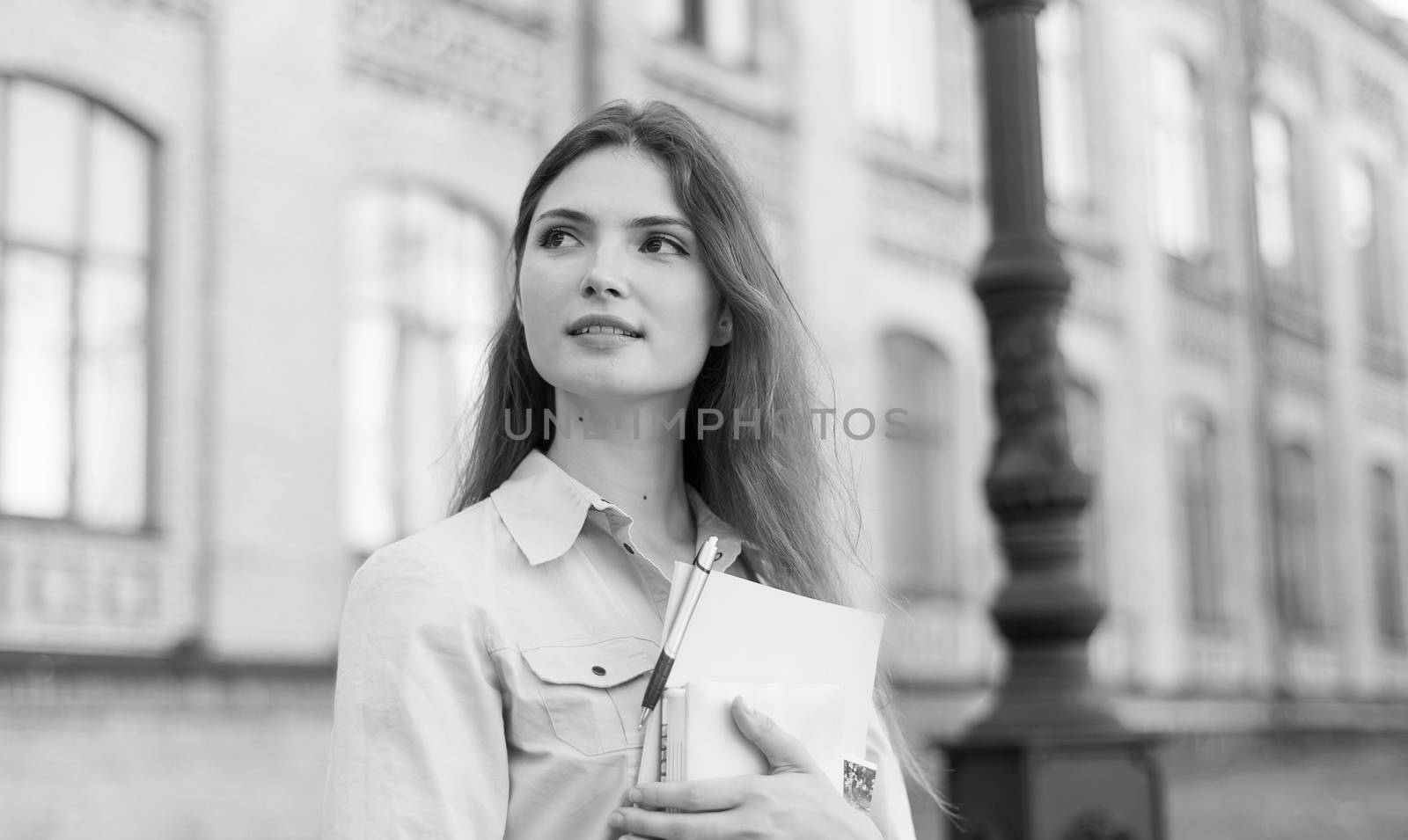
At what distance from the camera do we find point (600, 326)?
6.37 feet

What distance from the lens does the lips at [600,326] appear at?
1.94m

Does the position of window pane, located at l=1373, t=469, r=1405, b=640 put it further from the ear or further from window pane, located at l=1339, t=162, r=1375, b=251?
the ear

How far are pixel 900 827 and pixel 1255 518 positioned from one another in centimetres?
1909

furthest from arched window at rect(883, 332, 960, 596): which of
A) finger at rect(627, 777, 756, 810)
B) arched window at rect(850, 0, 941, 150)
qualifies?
finger at rect(627, 777, 756, 810)

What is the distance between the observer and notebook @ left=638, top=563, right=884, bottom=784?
1.80 meters

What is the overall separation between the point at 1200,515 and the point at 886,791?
18112mm

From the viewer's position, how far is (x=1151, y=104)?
19.2 m

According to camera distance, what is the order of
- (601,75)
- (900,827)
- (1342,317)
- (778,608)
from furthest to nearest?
(1342,317) → (601,75) → (900,827) → (778,608)

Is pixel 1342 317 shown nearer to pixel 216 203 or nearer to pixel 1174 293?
pixel 1174 293

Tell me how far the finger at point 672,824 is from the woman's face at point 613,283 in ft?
1.75

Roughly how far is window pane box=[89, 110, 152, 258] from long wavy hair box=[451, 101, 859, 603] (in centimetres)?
752

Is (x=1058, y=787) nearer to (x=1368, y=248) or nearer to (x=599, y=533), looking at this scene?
(x=599, y=533)

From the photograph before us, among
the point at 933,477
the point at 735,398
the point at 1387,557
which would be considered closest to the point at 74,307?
the point at 735,398

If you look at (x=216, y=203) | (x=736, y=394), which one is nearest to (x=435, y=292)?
(x=216, y=203)
